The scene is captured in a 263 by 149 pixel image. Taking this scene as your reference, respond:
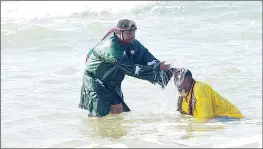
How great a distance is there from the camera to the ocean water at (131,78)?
22.7 ft

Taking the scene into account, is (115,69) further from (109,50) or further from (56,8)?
(56,8)

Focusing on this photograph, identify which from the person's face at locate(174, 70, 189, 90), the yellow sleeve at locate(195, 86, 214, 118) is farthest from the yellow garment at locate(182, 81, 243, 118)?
the person's face at locate(174, 70, 189, 90)

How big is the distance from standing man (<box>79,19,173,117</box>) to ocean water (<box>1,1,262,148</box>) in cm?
22

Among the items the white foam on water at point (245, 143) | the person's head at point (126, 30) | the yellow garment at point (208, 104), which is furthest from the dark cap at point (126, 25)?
the white foam on water at point (245, 143)

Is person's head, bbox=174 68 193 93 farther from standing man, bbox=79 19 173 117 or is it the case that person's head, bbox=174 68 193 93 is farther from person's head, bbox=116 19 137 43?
person's head, bbox=116 19 137 43

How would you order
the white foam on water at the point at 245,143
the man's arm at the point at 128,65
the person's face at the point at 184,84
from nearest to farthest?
the white foam on water at the point at 245,143 → the person's face at the point at 184,84 → the man's arm at the point at 128,65

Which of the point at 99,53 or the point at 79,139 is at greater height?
the point at 99,53

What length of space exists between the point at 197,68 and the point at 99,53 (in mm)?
5239

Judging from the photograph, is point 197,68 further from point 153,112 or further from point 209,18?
point 209,18

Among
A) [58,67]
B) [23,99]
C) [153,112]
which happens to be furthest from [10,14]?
[153,112]

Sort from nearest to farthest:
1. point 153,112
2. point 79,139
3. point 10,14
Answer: point 79,139 → point 153,112 → point 10,14

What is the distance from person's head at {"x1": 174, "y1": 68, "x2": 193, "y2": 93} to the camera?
7016mm

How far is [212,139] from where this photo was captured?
21.4 ft

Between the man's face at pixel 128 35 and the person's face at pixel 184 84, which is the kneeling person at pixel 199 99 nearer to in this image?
the person's face at pixel 184 84
